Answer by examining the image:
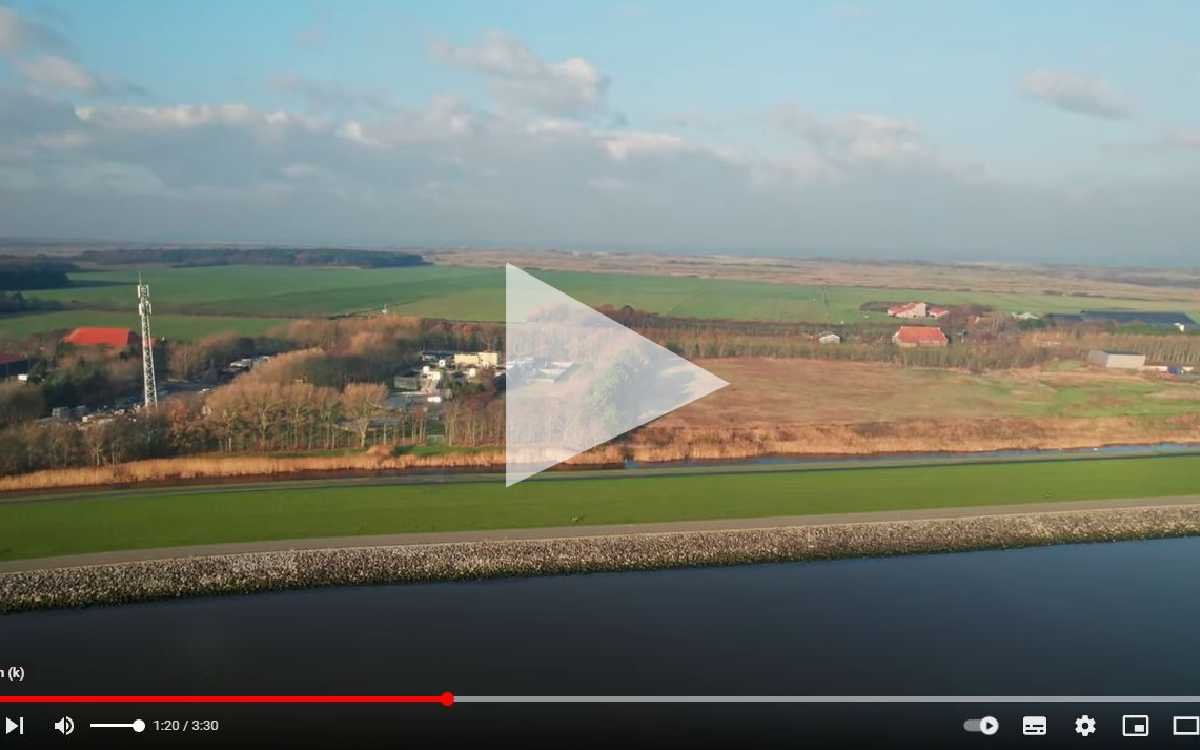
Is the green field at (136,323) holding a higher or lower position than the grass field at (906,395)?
higher

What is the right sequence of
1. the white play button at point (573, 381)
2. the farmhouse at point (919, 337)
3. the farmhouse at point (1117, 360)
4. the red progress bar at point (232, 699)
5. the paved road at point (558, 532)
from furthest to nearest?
the farmhouse at point (919, 337) → the farmhouse at point (1117, 360) → the white play button at point (573, 381) → the paved road at point (558, 532) → the red progress bar at point (232, 699)

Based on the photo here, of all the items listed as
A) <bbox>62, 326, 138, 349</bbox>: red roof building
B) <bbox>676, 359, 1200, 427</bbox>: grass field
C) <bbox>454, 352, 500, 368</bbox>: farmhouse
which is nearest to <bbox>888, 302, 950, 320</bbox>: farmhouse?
<bbox>676, 359, 1200, 427</bbox>: grass field

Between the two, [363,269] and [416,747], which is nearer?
[416,747]

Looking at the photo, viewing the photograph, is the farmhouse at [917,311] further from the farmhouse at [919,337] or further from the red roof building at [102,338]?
the red roof building at [102,338]

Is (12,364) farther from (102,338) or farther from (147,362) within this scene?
(147,362)

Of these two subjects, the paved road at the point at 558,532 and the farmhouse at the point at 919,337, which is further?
the farmhouse at the point at 919,337

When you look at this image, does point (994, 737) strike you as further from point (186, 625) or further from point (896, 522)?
point (186, 625)

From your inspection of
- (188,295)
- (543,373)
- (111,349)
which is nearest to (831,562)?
(543,373)
